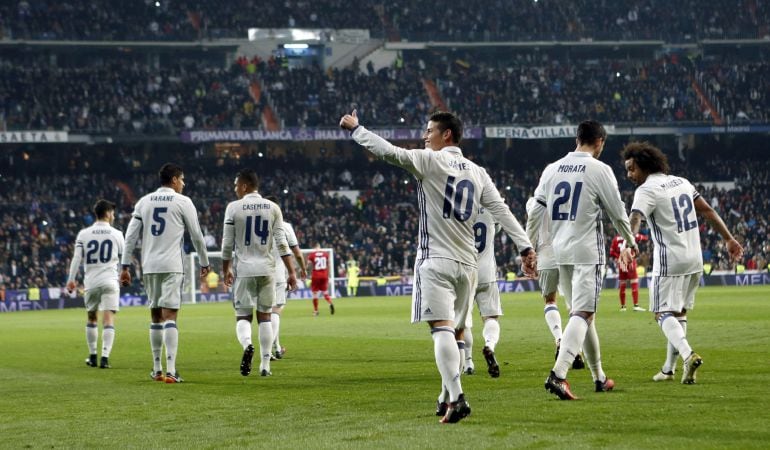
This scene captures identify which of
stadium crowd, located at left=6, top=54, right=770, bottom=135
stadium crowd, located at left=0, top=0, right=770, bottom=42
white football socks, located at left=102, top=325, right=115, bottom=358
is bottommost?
white football socks, located at left=102, top=325, right=115, bottom=358

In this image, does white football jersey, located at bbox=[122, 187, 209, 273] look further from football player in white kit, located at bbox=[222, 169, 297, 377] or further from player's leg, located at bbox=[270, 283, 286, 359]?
player's leg, located at bbox=[270, 283, 286, 359]

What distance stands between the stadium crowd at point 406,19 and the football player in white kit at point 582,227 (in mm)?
56213

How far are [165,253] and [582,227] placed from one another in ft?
18.4

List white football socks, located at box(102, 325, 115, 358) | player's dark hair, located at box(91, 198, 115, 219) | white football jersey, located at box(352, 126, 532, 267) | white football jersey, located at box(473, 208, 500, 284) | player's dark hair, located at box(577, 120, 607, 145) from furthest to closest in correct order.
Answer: player's dark hair, located at box(91, 198, 115, 219), white football socks, located at box(102, 325, 115, 358), white football jersey, located at box(473, 208, 500, 284), player's dark hair, located at box(577, 120, 607, 145), white football jersey, located at box(352, 126, 532, 267)

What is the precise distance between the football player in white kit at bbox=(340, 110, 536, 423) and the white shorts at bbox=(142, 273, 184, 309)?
18.1ft

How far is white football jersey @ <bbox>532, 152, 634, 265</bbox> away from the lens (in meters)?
10.5

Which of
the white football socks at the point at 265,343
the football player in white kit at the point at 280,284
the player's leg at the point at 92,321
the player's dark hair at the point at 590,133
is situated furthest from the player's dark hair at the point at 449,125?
the player's leg at the point at 92,321

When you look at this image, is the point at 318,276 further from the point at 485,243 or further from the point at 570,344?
the point at 570,344

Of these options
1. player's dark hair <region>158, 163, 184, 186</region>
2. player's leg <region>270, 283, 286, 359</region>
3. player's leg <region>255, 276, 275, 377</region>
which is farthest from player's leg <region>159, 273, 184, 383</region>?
player's leg <region>270, 283, 286, 359</region>

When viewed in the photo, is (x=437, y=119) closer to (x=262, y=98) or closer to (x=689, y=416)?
(x=689, y=416)

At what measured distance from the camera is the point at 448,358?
29.0 ft

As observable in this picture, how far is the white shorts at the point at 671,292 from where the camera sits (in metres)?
11.4

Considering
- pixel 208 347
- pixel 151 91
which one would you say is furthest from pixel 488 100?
pixel 208 347

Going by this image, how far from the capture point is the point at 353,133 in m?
8.48
